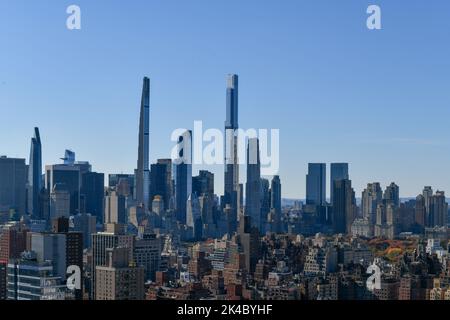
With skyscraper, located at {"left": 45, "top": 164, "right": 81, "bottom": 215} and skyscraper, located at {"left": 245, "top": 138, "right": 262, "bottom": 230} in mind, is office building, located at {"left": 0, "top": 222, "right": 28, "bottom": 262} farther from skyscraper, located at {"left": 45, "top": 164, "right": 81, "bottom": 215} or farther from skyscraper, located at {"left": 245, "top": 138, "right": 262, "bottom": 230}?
skyscraper, located at {"left": 245, "top": 138, "right": 262, "bottom": 230}

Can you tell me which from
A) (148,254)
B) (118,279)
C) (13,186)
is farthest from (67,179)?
(118,279)

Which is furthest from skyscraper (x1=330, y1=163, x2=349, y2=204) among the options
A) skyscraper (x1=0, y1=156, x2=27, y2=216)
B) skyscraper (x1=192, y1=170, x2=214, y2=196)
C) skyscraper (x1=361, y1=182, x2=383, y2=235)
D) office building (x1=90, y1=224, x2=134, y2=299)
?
skyscraper (x1=0, y1=156, x2=27, y2=216)

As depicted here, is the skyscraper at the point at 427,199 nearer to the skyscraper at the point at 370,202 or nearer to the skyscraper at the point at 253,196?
the skyscraper at the point at 370,202

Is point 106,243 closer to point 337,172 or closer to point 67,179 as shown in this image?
point 337,172

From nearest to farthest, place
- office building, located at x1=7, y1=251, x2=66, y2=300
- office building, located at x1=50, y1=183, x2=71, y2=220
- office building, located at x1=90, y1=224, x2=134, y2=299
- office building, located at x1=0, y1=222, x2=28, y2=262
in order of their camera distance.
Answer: office building, located at x1=7, y1=251, x2=66, y2=300, office building, located at x1=90, y1=224, x2=134, y2=299, office building, located at x1=0, y1=222, x2=28, y2=262, office building, located at x1=50, y1=183, x2=71, y2=220


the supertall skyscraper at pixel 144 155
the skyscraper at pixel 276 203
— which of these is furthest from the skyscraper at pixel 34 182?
the skyscraper at pixel 276 203
